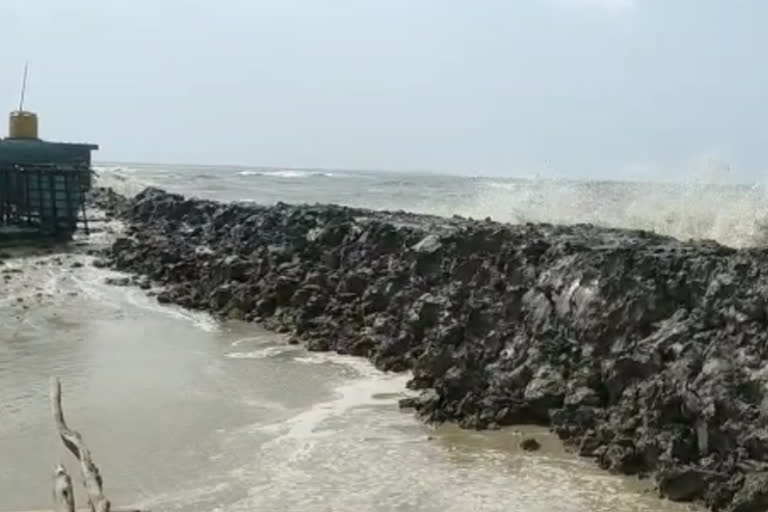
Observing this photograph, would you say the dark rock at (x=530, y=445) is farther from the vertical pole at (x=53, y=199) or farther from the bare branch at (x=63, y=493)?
the vertical pole at (x=53, y=199)

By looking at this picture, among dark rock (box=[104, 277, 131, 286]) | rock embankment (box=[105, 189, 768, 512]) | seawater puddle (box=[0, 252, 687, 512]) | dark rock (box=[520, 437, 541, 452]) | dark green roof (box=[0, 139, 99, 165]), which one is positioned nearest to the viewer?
seawater puddle (box=[0, 252, 687, 512])

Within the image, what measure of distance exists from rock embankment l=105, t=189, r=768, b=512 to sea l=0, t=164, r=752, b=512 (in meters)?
0.38

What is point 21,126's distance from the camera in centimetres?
2888

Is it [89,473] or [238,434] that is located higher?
[89,473]

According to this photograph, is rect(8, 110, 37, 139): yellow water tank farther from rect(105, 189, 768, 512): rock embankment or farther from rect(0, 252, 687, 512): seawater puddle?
rect(0, 252, 687, 512): seawater puddle

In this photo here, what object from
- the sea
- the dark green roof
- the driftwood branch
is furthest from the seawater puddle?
the dark green roof

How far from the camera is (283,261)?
17.8 m

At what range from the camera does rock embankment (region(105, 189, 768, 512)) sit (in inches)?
321

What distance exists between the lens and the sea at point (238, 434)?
7.92 meters

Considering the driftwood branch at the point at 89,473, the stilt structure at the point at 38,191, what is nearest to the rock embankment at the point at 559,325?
the driftwood branch at the point at 89,473

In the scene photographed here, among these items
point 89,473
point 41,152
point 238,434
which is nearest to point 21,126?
point 41,152

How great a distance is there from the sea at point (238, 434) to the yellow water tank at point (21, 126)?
13001 millimetres

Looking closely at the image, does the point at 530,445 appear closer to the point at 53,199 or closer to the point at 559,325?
the point at 559,325

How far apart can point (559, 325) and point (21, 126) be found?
2258cm
